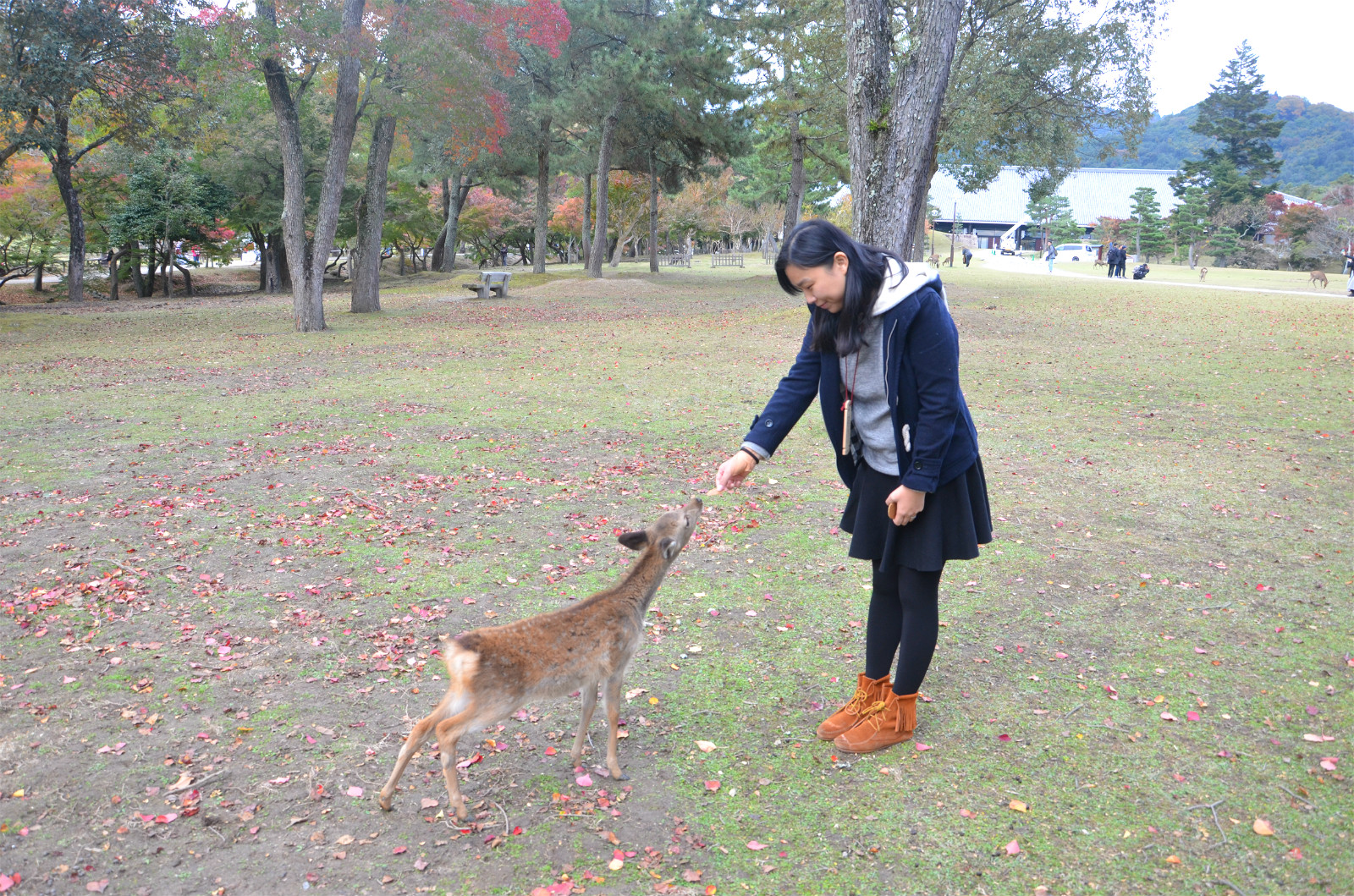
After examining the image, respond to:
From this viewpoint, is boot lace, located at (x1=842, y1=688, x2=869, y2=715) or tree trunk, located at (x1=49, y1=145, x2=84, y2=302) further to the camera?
→ tree trunk, located at (x1=49, y1=145, x2=84, y2=302)

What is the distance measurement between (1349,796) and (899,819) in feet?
5.47

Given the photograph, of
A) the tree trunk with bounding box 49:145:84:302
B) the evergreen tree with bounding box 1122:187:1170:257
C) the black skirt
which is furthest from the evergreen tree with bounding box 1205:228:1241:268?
the black skirt

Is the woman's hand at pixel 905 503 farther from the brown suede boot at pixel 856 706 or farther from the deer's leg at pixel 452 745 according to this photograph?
the deer's leg at pixel 452 745

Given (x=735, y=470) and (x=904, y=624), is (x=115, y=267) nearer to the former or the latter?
(x=735, y=470)

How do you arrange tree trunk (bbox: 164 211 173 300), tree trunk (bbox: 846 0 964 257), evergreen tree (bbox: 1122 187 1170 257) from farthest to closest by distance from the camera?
evergreen tree (bbox: 1122 187 1170 257) < tree trunk (bbox: 164 211 173 300) < tree trunk (bbox: 846 0 964 257)

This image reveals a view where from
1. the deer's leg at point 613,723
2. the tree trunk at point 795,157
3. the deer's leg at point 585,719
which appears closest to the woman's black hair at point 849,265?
the deer's leg at point 613,723

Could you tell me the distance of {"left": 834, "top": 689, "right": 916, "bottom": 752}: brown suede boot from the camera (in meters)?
3.62

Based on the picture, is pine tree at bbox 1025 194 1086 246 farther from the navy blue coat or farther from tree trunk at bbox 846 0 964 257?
the navy blue coat

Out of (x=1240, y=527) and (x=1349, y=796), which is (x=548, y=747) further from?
(x=1240, y=527)

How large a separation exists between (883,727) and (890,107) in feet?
35.1

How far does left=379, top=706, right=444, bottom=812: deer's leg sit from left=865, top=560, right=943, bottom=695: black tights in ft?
5.60

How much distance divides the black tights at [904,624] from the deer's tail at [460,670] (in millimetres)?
1565

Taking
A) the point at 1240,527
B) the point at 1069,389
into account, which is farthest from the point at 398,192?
the point at 1240,527

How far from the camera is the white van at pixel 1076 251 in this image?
69.0 metres
